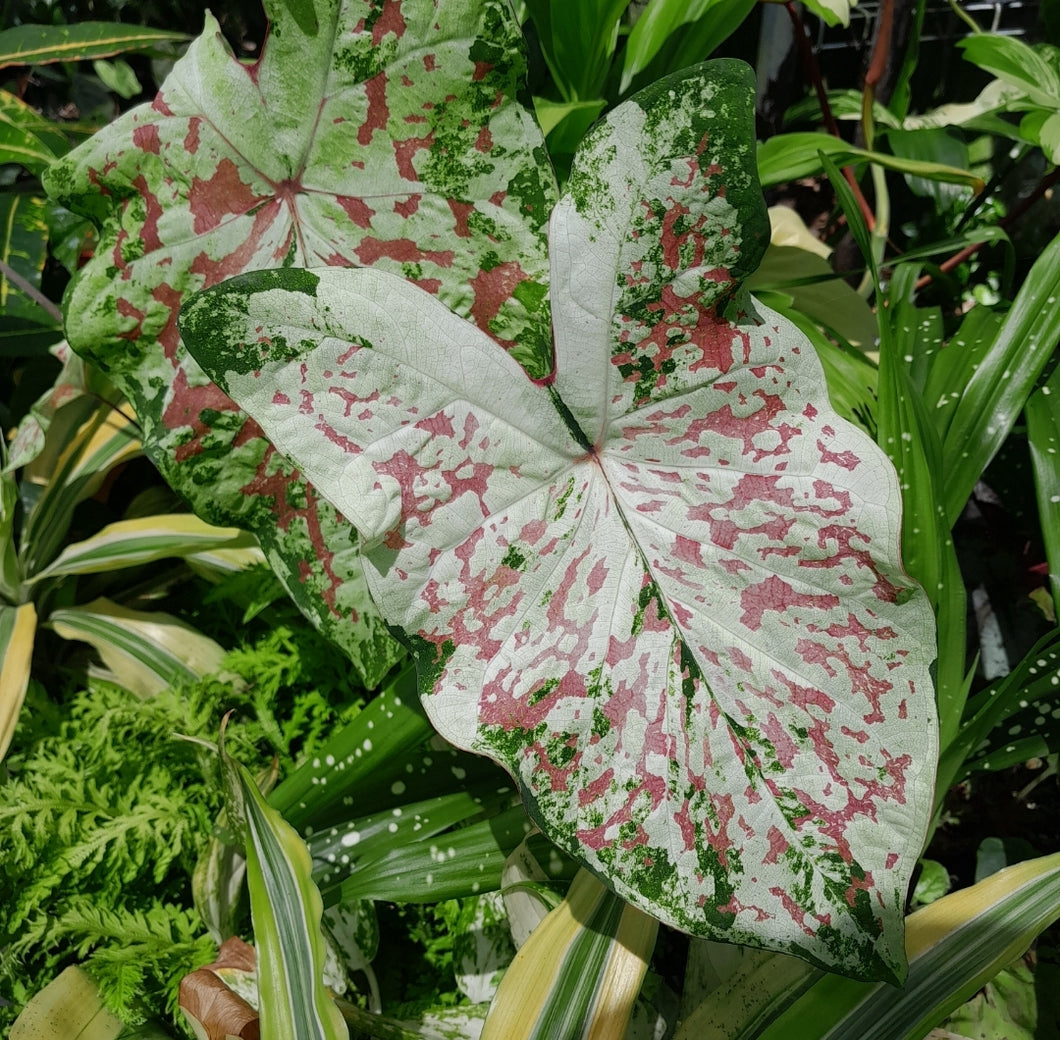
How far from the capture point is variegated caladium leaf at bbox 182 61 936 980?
0.49 m

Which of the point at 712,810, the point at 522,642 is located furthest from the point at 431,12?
the point at 712,810

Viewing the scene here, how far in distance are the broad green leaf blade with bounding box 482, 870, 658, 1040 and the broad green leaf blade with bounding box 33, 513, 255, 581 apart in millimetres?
621

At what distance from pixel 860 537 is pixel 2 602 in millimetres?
1073

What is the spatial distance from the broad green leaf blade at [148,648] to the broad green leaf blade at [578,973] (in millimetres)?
572

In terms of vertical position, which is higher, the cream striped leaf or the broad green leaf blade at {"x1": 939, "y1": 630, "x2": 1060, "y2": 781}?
the broad green leaf blade at {"x1": 939, "y1": 630, "x2": 1060, "y2": 781}

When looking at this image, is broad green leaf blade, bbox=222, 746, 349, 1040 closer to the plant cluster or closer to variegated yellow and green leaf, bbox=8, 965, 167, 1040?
the plant cluster

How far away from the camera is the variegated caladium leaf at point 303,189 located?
24.1 inches

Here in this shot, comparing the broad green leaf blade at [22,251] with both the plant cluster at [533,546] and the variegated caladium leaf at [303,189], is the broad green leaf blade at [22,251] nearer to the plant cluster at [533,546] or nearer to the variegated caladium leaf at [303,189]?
the plant cluster at [533,546]

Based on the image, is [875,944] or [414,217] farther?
[414,217]

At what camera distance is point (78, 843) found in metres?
0.87

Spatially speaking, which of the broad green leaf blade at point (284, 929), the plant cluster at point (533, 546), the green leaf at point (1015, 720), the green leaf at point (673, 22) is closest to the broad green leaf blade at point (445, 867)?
the plant cluster at point (533, 546)

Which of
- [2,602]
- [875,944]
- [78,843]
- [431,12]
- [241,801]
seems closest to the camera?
[875,944]

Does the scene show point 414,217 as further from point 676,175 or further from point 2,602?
point 2,602

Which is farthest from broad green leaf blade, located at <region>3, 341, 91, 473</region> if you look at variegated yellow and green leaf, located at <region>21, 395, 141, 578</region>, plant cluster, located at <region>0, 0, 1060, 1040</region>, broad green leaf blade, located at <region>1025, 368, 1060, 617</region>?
broad green leaf blade, located at <region>1025, 368, 1060, 617</region>
